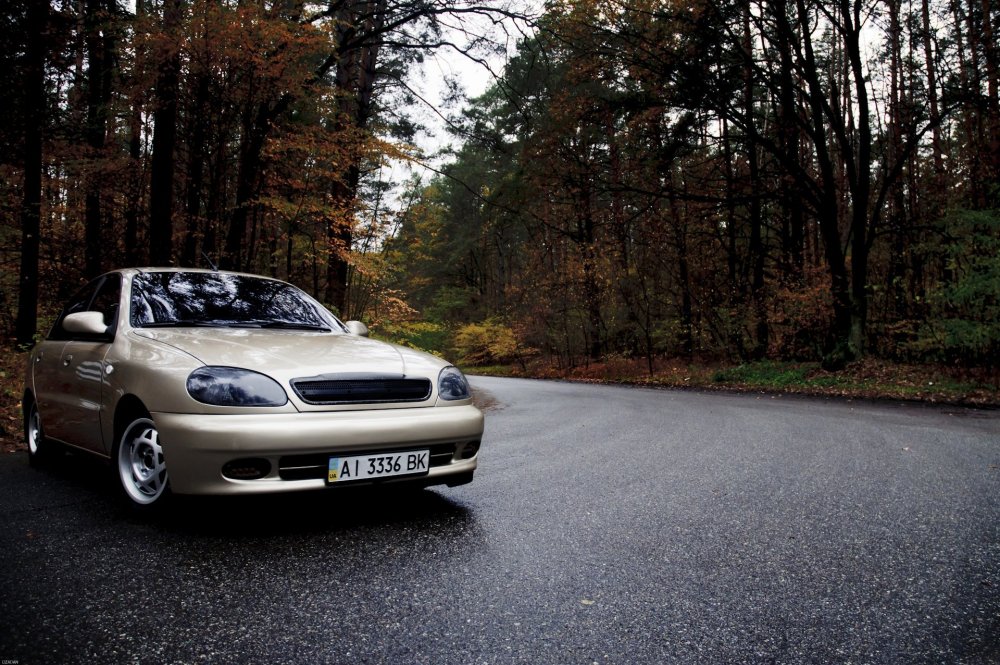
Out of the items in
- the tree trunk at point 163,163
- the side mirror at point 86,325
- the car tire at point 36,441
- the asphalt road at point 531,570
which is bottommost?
the asphalt road at point 531,570

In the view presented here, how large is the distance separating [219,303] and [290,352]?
1.18 m

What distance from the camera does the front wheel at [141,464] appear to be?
3260 millimetres

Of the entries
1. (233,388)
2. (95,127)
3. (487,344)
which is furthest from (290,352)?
(487,344)

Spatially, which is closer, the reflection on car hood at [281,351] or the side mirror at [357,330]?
the reflection on car hood at [281,351]

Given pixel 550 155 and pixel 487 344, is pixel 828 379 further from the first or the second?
pixel 487 344

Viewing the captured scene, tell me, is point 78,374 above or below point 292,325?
below

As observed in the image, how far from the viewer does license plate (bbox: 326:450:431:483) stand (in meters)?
3.08

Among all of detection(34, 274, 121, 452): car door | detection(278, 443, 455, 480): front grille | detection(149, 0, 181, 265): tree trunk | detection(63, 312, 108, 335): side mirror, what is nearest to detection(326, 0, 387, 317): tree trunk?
detection(149, 0, 181, 265): tree trunk

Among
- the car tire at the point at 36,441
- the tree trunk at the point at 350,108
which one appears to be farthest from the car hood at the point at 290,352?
the tree trunk at the point at 350,108

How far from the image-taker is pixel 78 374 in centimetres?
399

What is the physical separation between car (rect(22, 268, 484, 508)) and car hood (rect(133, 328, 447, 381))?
1 cm

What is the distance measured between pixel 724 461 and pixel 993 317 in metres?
8.68

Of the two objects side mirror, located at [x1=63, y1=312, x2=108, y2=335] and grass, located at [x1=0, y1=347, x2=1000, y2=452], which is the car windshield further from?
grass, located at [x1=0, y1=347, x2=1000, y2=452]

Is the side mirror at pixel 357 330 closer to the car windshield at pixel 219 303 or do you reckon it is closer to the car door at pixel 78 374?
the car windshield at pixel 219 303
